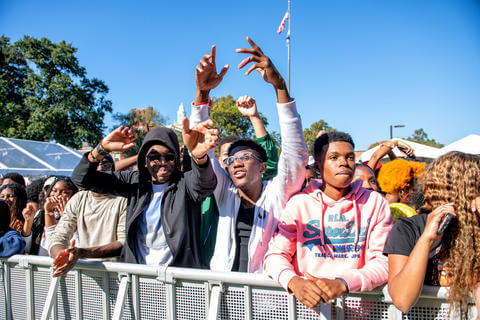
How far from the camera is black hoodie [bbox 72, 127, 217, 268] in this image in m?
2.27

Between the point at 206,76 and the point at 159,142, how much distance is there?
2.12 feet

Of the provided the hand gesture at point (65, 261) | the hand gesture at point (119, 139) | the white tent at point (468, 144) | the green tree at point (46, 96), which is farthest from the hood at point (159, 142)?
the green tree at point (46, 96)

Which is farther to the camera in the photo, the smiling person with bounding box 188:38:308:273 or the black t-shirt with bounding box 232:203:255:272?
the black t-shirt with bounding box 232:203:255:272

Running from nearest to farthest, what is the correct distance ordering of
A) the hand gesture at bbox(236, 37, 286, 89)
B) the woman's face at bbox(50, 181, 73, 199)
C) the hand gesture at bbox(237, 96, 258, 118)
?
1. the hand gesture at bbox(236, 37, 286, 89)
2. the hand gesture at bbox(237, 96, 258, 118)
3. the woman's face at bbox(50, 181, 73, 199)

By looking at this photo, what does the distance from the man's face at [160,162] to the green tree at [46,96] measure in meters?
28.0

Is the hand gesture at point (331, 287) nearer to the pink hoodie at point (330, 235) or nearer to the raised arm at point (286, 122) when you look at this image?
the pink hoodie at point (330, 235)

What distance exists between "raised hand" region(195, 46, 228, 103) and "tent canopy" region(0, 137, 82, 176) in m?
12.0

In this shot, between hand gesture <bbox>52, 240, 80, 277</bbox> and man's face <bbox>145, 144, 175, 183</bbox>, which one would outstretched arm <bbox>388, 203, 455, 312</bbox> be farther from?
hand gesture <bbox>52, 240, 80, 277</bbox>

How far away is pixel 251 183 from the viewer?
2.42 metres

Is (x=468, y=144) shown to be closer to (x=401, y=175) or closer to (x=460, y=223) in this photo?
(x=401, y=175)

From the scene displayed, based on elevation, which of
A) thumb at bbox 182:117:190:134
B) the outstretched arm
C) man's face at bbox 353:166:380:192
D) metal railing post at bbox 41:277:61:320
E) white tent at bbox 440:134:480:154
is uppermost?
white tent at bbox 440:134:480:154

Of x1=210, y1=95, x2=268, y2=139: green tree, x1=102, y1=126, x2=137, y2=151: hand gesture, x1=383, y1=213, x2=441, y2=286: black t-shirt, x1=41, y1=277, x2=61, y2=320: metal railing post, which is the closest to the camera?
x1=383, y1=213, x2=441, y2=286: black t-shirt

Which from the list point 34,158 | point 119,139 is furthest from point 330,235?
point 34,158

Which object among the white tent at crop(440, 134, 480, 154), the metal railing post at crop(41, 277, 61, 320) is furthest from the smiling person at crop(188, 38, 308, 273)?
the white tent at crop(440, 134, 480, 154)
